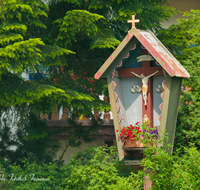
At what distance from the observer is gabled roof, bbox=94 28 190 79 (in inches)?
233

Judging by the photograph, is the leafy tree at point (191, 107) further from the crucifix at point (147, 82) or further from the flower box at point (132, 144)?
the flower box at point (132, 144)

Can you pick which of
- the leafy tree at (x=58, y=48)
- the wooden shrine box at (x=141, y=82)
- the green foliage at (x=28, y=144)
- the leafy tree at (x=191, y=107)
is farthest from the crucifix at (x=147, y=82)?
the green foliage at (x=28, y=144)

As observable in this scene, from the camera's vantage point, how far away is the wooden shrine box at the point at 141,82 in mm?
6094

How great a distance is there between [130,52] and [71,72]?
256 centimetres

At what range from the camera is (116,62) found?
660 centimetres

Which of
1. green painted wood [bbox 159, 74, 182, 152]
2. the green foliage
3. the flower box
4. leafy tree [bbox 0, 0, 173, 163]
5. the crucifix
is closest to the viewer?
green painted wood [bbox 159, 74, 182, 152]

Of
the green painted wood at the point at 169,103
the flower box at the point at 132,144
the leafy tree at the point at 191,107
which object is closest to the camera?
the green painted wood at the point at 169,103

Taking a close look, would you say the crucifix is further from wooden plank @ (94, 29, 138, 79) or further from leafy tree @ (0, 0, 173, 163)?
leafy tree @ (0, 0, 173, 163)

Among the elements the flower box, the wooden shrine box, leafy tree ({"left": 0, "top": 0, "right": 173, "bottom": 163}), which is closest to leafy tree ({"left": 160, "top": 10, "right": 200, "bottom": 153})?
leafy tree ({"left": 0, "top": 0, "right": 173, "bottom": 163})

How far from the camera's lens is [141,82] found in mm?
6840

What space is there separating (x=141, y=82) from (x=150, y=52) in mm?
921

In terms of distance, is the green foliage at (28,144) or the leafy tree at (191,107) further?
the green foliage at (28,144)

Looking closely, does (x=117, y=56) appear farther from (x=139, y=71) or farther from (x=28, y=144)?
(x=28, y=144)

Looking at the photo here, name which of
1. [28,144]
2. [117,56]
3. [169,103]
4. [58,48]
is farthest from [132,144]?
[28,144]
